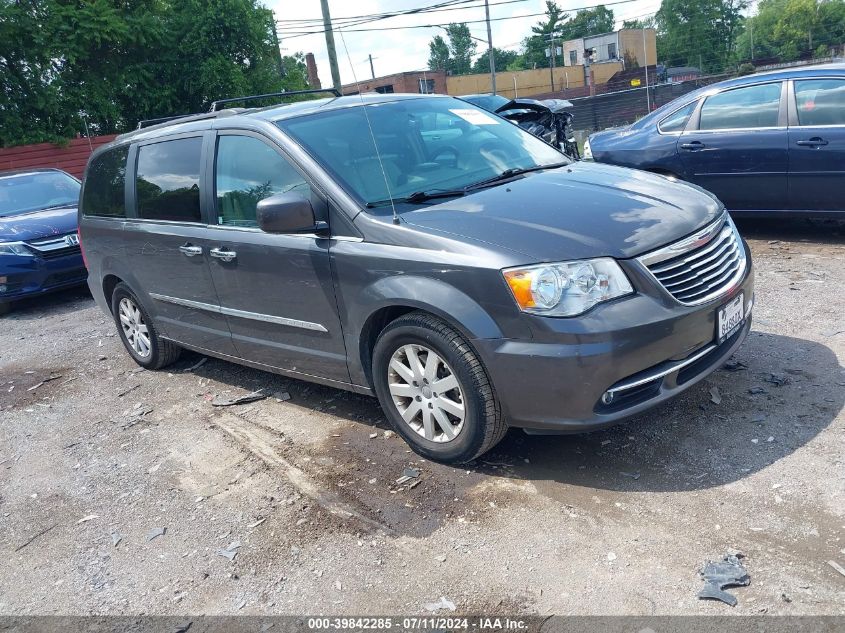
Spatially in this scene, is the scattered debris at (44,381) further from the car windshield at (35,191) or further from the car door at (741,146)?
the car door at (741,146)

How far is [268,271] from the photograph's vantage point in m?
4.31

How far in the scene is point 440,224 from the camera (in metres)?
3.64

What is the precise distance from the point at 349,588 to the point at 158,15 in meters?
20.9

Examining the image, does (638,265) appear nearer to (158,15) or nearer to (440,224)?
(440,224)

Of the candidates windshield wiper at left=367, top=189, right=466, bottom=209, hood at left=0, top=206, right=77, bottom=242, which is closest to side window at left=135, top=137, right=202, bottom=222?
windshield wiper at left=367, top=189, right=466, bottom=209

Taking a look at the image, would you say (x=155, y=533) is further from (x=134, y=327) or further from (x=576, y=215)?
(x=134, y=327)

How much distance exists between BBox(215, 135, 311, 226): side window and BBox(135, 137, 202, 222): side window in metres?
0.26

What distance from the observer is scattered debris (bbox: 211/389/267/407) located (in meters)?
5.19

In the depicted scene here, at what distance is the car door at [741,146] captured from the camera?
705 centimetres

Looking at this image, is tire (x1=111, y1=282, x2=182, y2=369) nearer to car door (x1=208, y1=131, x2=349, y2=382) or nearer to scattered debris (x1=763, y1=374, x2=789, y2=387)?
car door (x1=208, y1=131, x2=349, y2=382)

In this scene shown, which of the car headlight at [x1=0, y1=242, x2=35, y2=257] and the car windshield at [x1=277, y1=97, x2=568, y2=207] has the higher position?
the car windshield at [x1=277, y1=97, x2=568, y2=207]

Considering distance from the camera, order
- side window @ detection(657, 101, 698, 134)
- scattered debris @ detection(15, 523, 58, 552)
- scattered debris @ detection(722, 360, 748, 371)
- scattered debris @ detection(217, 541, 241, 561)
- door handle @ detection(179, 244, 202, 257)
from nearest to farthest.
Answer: scattered debris @ detection(217, 541, 241, 561), scattered debris @ detection(15, 523, 58, 552), scattered debris @ detection(722, 360, 748, 371), door handle @ detection(179, 244, 202, 257), side window @ detection(657, 101, 698, 134)

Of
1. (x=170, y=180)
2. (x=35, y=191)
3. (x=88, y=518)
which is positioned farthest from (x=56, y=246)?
(x=88, y=518)

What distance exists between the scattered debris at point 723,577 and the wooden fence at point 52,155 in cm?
1838
